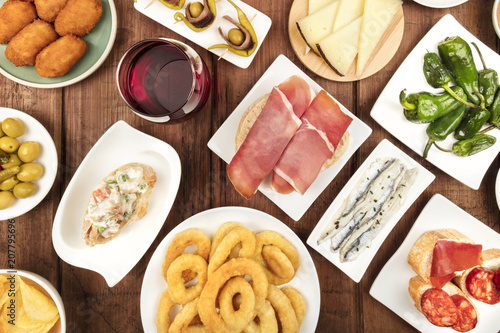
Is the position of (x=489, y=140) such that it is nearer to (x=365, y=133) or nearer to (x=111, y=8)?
(x=365, y=133)

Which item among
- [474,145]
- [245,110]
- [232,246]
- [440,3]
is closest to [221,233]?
[232,246]

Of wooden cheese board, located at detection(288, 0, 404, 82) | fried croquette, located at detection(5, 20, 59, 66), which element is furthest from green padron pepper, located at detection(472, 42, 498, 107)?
fried croquette, located at detection(5, 20, 59, 66)

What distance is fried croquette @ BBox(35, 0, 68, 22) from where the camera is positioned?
1.44 metres

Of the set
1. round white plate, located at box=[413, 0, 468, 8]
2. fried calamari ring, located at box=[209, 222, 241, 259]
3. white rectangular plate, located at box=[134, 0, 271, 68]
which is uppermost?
round white plate, located at box=[413, 0, 468, 8]

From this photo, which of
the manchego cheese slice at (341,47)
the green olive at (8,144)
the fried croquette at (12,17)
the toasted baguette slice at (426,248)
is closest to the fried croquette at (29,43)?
the fried croquette at (12,17)

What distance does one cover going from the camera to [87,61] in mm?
1482

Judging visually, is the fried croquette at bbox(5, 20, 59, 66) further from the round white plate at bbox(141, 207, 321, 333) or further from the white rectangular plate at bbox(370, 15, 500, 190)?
the white rectangular plate at bbox(370, 15, 500, 190)

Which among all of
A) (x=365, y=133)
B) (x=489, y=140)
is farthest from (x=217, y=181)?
(x=489, y=140)

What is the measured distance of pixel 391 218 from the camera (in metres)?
1.51

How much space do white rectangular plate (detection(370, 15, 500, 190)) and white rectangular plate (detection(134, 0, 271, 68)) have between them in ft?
1.97

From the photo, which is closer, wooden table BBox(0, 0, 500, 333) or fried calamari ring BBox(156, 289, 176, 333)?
fried calamari ring BBox(156, 289, 176, 333)

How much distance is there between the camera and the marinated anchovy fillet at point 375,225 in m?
1.51

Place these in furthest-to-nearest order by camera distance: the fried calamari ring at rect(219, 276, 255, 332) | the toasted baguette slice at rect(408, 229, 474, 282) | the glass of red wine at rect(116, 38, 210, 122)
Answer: the toasted baguette slice at rect(408, 229, 474, 282) < the fried calamari ring at rect(219, 276, 255, 332) < the glass of red wine at rect(116, 38, 210, 122)

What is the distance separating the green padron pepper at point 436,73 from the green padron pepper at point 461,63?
0.11 feet
